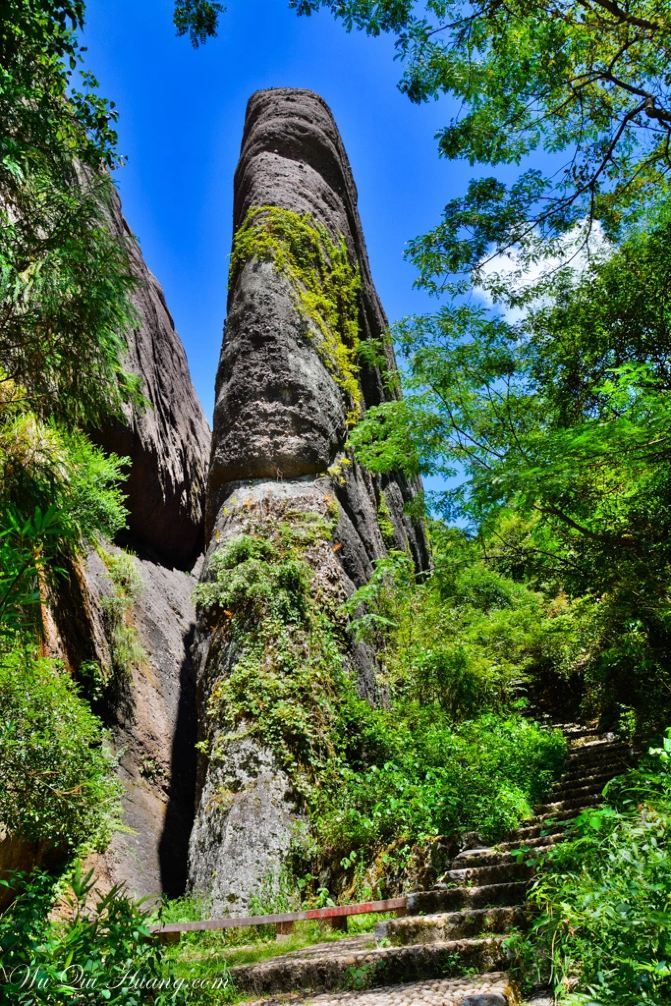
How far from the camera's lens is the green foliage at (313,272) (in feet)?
42.9

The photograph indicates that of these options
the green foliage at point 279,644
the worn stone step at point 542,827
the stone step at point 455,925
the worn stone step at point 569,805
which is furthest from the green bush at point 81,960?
the green foliage at point 279,644

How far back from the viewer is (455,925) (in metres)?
3.88

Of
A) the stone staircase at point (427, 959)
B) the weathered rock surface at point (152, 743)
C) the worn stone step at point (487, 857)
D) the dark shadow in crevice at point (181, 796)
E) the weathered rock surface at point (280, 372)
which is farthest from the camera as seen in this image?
the weathered rock surface at point (280, 372)

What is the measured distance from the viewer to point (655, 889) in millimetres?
A: 2273

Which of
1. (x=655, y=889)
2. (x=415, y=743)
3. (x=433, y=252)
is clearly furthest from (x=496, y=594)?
(x=655, y=889)

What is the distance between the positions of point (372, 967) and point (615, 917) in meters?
1.71

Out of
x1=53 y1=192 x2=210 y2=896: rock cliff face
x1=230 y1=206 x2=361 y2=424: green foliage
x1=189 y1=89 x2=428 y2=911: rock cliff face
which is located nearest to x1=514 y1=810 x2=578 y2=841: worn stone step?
x1=189 y1=89 x2=428 y2=911: rock cliff face

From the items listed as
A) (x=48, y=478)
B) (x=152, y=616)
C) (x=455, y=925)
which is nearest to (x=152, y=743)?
(x=152, y=616)

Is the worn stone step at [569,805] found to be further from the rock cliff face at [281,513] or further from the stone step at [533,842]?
the rock cliff face at [281,513]

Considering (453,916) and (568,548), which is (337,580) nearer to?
(568,548)

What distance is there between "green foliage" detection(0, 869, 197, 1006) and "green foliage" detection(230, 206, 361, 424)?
10923mm

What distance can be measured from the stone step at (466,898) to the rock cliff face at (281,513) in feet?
8.30

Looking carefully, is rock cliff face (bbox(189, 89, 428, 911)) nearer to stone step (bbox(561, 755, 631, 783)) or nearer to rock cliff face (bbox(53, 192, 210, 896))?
rock cliff face (bbox(53, 192, 210, 896))

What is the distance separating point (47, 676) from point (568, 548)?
637 cm
